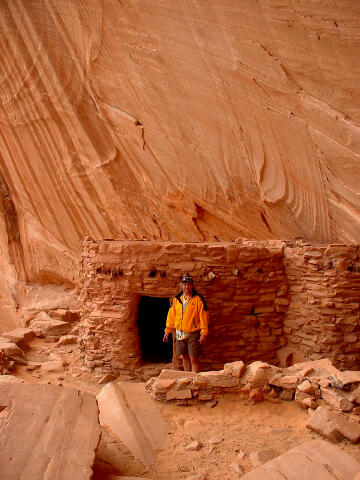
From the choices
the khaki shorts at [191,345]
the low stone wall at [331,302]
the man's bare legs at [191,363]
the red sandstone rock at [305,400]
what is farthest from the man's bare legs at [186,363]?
the red sandstone rock at [305,400]

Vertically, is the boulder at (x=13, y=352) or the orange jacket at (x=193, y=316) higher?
the orange jacket at (x=193, y=316)

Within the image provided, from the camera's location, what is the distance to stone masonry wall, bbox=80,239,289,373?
6.09 metres

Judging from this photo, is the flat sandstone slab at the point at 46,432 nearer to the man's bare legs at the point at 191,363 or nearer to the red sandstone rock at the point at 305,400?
the red sandstone rock at the point at 305,400

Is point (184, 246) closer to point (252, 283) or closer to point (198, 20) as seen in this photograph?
point (252, 283)

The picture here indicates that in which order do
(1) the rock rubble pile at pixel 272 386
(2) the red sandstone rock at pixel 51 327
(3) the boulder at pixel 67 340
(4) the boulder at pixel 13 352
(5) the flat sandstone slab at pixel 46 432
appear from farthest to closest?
(2) the red sandstone rock at pixel 51 327 → (3) the boulder at pixel 67 340 → (4) the boulder at pixel 13 352 → (1) the rock rubble pile at pixel 272 386 → (5) the flat sandstone slab at pixel 46 432

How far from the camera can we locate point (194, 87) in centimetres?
730

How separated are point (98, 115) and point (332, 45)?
4756 mm

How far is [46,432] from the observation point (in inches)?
124

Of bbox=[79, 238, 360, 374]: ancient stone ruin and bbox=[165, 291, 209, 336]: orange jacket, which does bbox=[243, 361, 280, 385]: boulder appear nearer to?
bbox=[165, 291, 209, 336]: orange jacket

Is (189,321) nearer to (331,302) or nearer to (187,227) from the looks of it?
(331,302)

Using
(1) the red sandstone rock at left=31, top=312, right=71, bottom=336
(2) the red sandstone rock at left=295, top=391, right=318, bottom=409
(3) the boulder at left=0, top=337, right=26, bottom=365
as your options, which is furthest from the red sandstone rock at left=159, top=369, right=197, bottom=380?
(1) the red sandstone rock at left=31, top=312, right=71, bottom=336

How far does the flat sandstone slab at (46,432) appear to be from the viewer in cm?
282

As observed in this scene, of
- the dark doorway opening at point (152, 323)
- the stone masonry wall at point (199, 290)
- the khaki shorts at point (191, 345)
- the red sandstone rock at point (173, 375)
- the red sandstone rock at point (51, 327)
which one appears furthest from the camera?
the red sandstone rock at point (51, 327)

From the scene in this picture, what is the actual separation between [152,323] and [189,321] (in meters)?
3.08
